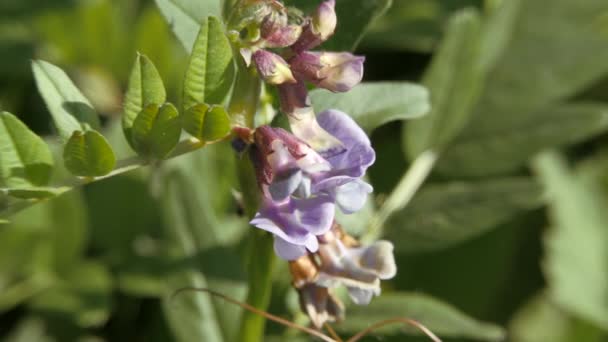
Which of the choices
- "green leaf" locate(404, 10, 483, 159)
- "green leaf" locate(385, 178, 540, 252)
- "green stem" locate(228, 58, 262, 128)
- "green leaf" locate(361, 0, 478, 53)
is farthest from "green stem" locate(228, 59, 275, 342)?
"green leaf" locate(361, 0, 478, 53)

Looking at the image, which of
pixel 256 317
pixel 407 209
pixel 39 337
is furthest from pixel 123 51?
pixel 256 317

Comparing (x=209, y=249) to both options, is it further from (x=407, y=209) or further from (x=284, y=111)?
(x=284, y=111)

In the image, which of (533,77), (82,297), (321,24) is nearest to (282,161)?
(321,24)

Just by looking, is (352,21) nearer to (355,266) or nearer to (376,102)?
(376,102)

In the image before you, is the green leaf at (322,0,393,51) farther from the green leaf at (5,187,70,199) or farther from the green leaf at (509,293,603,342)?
the green leaf at (509,293,603,342)

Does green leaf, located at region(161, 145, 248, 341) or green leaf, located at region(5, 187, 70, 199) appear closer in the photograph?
green leaf, located at region(5, 187, 70, 199)

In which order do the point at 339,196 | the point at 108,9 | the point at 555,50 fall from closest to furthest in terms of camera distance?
the point at 339,196, the point at 555,50, the point at 108,9
